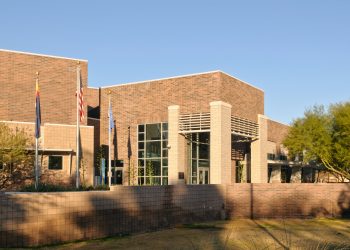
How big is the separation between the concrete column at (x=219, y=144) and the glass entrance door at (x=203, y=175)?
2.98 meters

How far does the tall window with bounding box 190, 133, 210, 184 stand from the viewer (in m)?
38.5


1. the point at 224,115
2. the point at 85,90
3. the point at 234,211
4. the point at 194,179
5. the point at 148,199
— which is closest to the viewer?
the point at 148,199

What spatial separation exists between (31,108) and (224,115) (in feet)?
57.7

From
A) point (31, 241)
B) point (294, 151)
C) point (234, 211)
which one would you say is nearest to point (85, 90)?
point (294, 151)

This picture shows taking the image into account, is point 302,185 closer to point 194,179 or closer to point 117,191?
point 117,191

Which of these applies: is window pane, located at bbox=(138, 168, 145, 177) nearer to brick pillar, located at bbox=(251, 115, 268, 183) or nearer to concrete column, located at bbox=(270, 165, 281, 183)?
brick pillar, located at bbox=(251, 115, 268, 183)

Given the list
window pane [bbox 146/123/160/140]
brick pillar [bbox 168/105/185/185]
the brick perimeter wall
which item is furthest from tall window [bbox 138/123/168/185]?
the brick perimeter wall

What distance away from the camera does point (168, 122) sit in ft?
127

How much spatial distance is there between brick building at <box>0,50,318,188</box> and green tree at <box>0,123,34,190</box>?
6.20 feet

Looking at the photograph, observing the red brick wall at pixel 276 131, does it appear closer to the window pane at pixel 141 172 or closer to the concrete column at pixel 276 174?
the concrete column at pixel 276 174

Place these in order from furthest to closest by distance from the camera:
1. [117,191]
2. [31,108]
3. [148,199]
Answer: [31,108], [148,199], [117,191]

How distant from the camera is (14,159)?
A: 30875 mm

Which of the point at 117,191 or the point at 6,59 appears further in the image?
the point at 6,59

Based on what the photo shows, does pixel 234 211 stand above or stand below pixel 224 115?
below
